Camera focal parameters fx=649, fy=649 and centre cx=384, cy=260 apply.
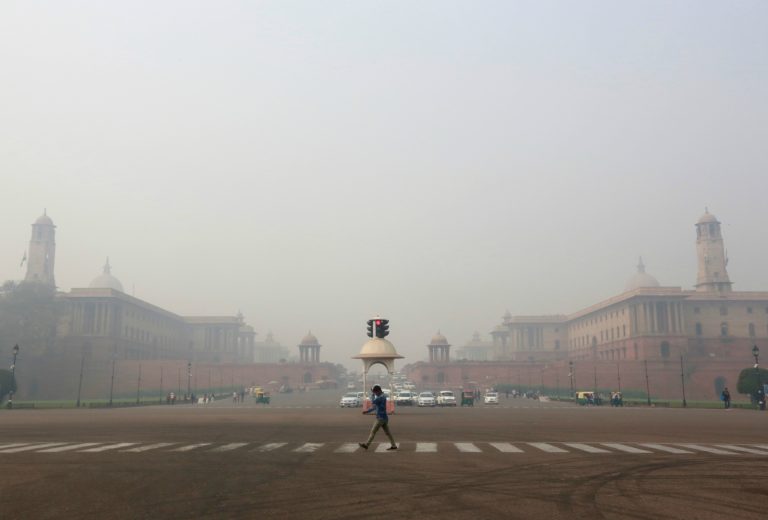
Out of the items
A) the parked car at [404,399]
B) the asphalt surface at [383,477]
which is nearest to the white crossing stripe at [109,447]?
the asphalt surface at [383,477]

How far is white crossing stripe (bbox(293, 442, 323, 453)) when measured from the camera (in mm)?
16984

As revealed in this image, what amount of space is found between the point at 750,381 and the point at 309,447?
2186 inches

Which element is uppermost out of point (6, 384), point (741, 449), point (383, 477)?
point (6, 384)

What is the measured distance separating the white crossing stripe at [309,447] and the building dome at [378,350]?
907 inches

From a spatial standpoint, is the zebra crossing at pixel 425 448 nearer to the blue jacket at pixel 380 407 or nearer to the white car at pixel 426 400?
the blue jacket at pixel 380 407

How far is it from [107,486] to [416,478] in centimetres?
553

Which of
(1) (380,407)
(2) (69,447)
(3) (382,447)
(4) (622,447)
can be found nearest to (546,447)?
(4) (622,447)

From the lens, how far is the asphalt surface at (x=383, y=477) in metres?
9.36

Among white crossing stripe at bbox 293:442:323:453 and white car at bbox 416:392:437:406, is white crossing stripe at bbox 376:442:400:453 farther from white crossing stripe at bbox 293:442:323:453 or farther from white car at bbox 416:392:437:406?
white car at bbox 416:392:437:406

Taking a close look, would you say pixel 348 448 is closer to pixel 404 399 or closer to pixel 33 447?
pixel 33 447

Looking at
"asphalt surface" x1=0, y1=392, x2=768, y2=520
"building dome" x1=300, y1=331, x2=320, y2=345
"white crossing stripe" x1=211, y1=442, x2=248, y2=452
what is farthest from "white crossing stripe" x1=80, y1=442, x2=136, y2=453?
"building dome" x1=300, y1=331, x2=320, y2=345

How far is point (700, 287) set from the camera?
12381cm

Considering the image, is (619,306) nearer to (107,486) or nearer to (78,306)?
(78,306)

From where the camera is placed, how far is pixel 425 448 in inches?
700
